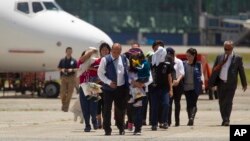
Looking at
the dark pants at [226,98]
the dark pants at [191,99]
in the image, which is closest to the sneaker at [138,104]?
the dark pants at [226,98]

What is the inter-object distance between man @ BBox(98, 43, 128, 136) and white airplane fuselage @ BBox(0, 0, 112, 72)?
14735 millimetres

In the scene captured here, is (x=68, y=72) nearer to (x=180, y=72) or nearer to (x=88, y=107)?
(x=180, y=72)

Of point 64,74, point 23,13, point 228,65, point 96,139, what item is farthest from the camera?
point 23,13

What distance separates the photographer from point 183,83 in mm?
27156

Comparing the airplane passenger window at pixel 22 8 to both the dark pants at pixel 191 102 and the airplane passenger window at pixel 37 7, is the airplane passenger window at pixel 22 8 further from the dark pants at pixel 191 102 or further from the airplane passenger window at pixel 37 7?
the dark pants at pixel 191 102

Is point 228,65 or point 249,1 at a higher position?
point 249,1

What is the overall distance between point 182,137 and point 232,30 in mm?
103003

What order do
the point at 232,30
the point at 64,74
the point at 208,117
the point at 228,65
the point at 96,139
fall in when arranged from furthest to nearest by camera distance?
the point at 232,30 → the point at 64,74 → the point at 208,117 → the point at 228,65 → the point at 96,139

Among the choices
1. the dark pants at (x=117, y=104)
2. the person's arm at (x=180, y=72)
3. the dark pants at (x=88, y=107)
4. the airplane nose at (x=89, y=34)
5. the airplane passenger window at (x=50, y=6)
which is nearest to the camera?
the dark pants at (x=117, y=104)

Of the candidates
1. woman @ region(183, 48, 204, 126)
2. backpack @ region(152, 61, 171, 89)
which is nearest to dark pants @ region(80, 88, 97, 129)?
backpack @ region(152, 61, 171, 89)

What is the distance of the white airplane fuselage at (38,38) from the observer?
38625 mm

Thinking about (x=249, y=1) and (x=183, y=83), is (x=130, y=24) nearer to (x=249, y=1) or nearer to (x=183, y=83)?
(x=249, y=1)

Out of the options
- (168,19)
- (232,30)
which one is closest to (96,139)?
(232,30)

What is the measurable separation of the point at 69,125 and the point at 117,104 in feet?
12.1
